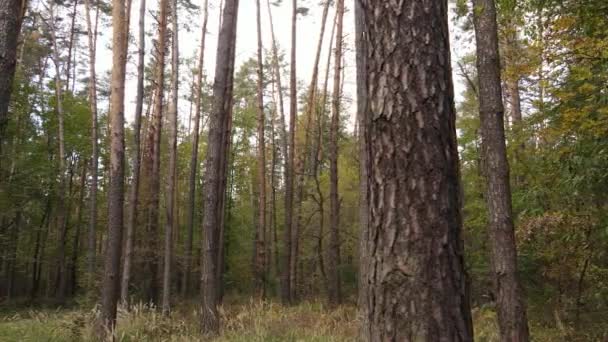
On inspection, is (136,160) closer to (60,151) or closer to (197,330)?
(197,330)

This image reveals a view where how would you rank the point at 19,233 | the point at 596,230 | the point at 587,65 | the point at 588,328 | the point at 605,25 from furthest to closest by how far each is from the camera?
the point at 19,233 < the point at 588,328 < the point at 596,230 < the point at 587,65 < the point at 605,25

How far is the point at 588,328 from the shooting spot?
8.79 m

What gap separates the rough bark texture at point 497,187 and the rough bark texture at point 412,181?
4.12 meters

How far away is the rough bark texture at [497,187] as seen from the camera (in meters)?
5.62

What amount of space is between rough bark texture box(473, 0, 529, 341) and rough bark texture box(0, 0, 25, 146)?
4834 millimetres

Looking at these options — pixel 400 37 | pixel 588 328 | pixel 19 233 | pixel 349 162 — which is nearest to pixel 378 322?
pixel 400 37

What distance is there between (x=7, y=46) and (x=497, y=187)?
5.23m

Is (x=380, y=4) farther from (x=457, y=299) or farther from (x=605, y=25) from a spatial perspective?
(x=605, y=25)

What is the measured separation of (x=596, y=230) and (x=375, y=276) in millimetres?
7079

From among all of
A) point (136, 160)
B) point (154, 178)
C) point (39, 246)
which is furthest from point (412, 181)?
point (39, 246)

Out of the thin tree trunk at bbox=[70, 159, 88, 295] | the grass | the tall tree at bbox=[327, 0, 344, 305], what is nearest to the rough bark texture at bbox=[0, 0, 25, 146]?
the grass

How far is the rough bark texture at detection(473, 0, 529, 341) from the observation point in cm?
562

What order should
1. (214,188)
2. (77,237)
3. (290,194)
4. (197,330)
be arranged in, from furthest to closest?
(77,237)
(290,194)
(214,188)
(197,330)

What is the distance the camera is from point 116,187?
7656 mm
